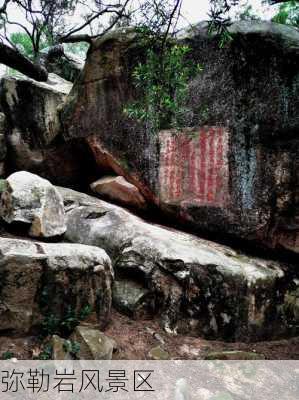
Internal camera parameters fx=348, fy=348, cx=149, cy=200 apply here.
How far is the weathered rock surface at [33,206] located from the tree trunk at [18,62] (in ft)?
6.08

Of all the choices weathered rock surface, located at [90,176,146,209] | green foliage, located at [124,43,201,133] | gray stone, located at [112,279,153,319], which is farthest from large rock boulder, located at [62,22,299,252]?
green foliage, located at [124,43,201,133]

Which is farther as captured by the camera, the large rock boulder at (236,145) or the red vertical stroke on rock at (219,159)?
the red vertical stroke on rock at (219,159)

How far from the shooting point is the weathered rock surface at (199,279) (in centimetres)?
→ 514

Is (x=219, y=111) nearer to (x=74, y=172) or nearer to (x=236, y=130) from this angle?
(x=236, y=130)

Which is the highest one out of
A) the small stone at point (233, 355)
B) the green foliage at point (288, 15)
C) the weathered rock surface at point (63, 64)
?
the green foliage at point (288, 15)

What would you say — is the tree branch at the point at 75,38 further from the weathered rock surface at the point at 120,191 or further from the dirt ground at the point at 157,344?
the dirt ground at the point at 157,344

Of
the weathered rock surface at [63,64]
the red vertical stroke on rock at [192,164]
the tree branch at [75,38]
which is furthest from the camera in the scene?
the weathered rock surface at [63,64]

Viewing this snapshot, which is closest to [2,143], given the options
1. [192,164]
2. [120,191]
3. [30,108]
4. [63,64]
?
[30,108]

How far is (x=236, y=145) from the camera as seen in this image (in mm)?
6219

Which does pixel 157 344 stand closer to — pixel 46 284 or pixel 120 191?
pixel 46 284

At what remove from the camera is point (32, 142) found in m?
7.81

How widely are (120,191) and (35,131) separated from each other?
2.48 m

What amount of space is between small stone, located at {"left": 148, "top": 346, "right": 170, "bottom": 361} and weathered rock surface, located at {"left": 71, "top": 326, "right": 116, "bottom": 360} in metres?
0.67

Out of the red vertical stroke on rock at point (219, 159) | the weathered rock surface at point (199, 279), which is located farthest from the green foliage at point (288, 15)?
the weathered rock surface at point (199, 279)
